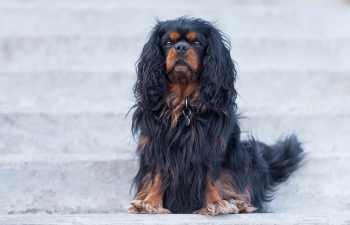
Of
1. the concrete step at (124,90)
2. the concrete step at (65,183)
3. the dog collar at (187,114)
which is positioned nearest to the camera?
the dog collar at (187,114)

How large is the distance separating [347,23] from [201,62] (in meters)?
2.80

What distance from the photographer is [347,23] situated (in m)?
4.31

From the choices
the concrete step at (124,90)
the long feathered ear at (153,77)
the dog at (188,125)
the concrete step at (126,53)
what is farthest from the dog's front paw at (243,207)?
the concrete step at (126,53)

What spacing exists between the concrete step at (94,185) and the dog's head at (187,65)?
0.57m

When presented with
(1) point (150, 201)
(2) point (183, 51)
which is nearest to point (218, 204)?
(1) point (150, 201)

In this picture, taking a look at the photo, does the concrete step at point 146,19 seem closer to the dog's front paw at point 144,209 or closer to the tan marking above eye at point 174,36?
the tan marking above eye at point 174,36

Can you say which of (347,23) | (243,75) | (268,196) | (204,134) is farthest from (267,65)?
(204,134)

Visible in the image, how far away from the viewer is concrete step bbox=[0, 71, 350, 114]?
3.25m

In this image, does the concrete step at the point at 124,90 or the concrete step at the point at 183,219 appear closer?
the concrete step at the point at 183,219

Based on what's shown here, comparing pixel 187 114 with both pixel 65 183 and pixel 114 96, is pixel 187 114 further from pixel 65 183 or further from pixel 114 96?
pixel 114 96

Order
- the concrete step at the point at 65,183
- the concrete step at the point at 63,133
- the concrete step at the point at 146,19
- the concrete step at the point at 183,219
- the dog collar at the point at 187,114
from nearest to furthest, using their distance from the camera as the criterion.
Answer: the concrete step at the point at 183,219 < the dog collar at the point at 187,114 < the concrete step at the point at 65,183 < the concrete step at the point at 63,133 < the concrete step at the point at 146,19

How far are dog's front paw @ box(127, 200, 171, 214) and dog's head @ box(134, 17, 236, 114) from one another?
0.52 meters

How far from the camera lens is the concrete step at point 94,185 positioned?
2381 mm

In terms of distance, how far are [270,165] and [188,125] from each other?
769 mm
